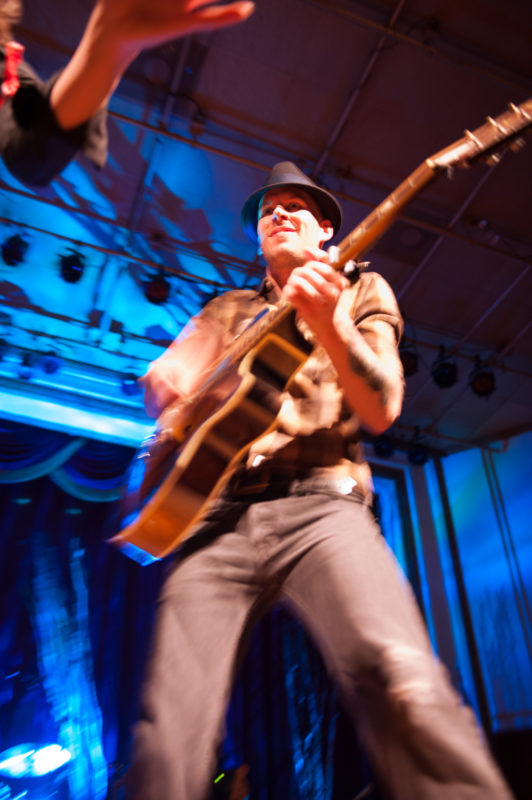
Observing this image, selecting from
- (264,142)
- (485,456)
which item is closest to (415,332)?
(485,456)

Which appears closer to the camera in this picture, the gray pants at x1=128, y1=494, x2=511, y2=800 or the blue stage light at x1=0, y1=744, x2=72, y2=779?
the gray pants at x1=128, y1=494, x2=511, y2=800

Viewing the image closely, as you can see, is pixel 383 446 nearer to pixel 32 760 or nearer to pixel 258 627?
pixel 258 627

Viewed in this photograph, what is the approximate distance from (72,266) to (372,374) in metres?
7.03

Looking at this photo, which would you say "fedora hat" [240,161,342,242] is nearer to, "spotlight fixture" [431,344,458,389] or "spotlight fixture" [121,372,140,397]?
"spotlight fixture" [431,344,458,389]

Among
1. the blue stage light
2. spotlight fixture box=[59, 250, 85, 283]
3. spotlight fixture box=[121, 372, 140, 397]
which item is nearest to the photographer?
the blue stage light

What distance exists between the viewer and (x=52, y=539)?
8.02 m

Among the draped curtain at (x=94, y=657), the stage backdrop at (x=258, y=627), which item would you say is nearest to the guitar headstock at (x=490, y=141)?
the stage backdrop at (x=258, y=627)

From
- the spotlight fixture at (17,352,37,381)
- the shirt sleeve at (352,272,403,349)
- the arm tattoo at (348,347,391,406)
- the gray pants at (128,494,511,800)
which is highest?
the spotlight fixture at (17,352,37,381)

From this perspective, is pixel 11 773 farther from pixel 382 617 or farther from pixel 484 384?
pixel 484 384

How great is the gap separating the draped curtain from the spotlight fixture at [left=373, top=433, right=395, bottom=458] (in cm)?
366

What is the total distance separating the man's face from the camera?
2301 mm

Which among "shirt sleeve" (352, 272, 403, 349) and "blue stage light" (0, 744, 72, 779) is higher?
"shirt sleeve" (352, 272, 403, 349)

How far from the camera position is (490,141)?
1906 mm

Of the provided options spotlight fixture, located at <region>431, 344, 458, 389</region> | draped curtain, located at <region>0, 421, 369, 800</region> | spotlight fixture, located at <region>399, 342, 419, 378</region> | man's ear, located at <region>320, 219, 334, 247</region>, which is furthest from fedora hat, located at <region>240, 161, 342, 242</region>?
spotlight fixture, located at <region>431, 344, 458, 389</region>
